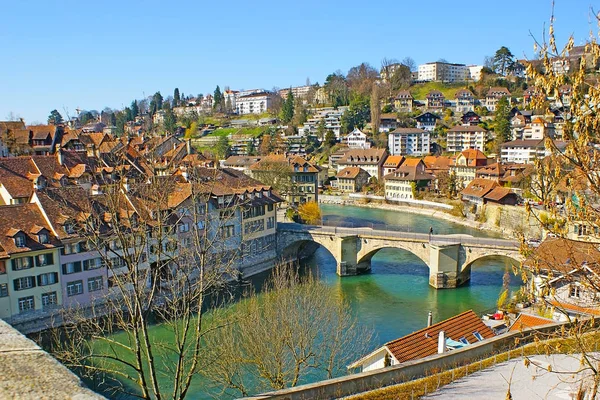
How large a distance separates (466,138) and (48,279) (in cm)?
6510

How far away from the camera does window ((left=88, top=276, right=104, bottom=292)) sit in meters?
23.8

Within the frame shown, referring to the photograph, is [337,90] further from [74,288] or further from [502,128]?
[74,288]

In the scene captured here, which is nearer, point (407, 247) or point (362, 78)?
point (407, 247)

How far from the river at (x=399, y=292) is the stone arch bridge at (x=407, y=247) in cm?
80

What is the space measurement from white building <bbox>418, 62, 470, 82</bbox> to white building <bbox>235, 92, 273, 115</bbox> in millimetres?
37110

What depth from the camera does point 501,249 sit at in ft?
94.3

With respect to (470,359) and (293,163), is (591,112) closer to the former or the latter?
(470,359)

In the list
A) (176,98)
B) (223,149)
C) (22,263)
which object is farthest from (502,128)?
(176,98)

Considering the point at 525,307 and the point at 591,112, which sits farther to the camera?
the point at 525,307

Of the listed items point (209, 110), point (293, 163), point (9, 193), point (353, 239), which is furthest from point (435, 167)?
point (209, 110)

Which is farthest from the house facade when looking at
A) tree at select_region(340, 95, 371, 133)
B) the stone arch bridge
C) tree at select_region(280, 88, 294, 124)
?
the stone arch bridge

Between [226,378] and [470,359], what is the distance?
218 inches

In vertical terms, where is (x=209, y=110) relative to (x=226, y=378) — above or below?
above

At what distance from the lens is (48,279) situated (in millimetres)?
22359
